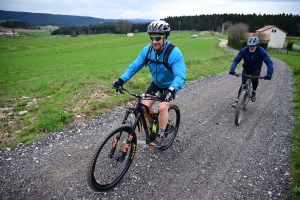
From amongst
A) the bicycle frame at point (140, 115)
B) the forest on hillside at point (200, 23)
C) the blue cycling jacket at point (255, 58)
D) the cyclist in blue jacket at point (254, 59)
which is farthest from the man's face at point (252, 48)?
the forest on hillside at point (200, 23)

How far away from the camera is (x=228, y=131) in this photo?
6121 mm

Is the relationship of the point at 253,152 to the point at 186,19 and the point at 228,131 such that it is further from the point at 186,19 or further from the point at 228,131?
the point at 186,19

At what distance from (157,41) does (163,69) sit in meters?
0.62

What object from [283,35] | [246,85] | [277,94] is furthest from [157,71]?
[283,35]

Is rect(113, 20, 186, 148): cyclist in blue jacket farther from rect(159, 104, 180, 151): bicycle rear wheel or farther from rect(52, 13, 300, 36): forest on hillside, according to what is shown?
rect(52, 13, 300, 36): forest on hillside

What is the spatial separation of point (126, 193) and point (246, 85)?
233 inches

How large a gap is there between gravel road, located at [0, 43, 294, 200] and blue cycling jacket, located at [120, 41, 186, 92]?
1.93 m

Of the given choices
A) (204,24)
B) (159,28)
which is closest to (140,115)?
(159,28)

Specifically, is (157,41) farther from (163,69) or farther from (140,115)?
(140,115)

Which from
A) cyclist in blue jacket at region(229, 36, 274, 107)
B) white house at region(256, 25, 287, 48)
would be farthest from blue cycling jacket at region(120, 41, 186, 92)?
white house at region(256, 25, 287, 48)

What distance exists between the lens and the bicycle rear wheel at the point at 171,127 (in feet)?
16.5

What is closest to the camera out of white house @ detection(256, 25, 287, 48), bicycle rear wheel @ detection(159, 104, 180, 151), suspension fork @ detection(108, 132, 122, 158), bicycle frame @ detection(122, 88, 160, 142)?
suspension fork @ detection(108, 132, 122, 158)

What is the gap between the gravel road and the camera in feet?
11.9

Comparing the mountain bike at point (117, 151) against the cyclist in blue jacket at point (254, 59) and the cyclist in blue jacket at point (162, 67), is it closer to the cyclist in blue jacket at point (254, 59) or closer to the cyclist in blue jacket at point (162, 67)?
the cyclist in blue jacket at point (162, 67)
